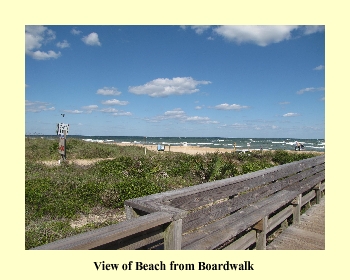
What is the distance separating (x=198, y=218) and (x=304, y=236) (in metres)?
2.70

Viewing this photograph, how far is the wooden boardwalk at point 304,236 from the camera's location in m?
4.26

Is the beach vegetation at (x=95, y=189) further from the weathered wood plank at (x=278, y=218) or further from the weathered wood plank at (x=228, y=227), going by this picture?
the weathered wood plank at (x=278, y=218)

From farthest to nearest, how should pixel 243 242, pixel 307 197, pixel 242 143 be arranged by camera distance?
pixel 242 143
pixel 307 197
pixel 243 242

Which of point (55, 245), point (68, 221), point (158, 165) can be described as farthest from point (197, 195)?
point (158, 165)

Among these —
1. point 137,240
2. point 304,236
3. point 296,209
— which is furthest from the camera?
point 296,209

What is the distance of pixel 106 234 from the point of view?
5.69 feet

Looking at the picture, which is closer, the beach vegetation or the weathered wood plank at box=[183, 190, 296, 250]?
the weathered wood plank at box=[183, 190, 296, 250]

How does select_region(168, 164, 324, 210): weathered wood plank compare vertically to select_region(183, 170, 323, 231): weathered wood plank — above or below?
above

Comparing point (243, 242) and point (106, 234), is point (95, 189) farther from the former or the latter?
point (106, 234)

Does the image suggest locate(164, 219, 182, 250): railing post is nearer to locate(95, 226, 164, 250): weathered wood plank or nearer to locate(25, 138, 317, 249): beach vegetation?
locate(95, 226, 164, 250): weathered wood plank

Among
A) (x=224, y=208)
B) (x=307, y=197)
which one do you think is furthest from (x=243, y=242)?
(x=307, y=197)

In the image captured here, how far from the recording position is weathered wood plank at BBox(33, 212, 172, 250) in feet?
5.22

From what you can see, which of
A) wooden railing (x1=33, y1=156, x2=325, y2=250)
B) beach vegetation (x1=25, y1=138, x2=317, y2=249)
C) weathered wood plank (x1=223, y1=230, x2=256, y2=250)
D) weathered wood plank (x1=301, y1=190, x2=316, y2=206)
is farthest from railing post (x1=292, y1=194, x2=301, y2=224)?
beach vegetation (x1=25, y1=138, x2=317, y2=249)
